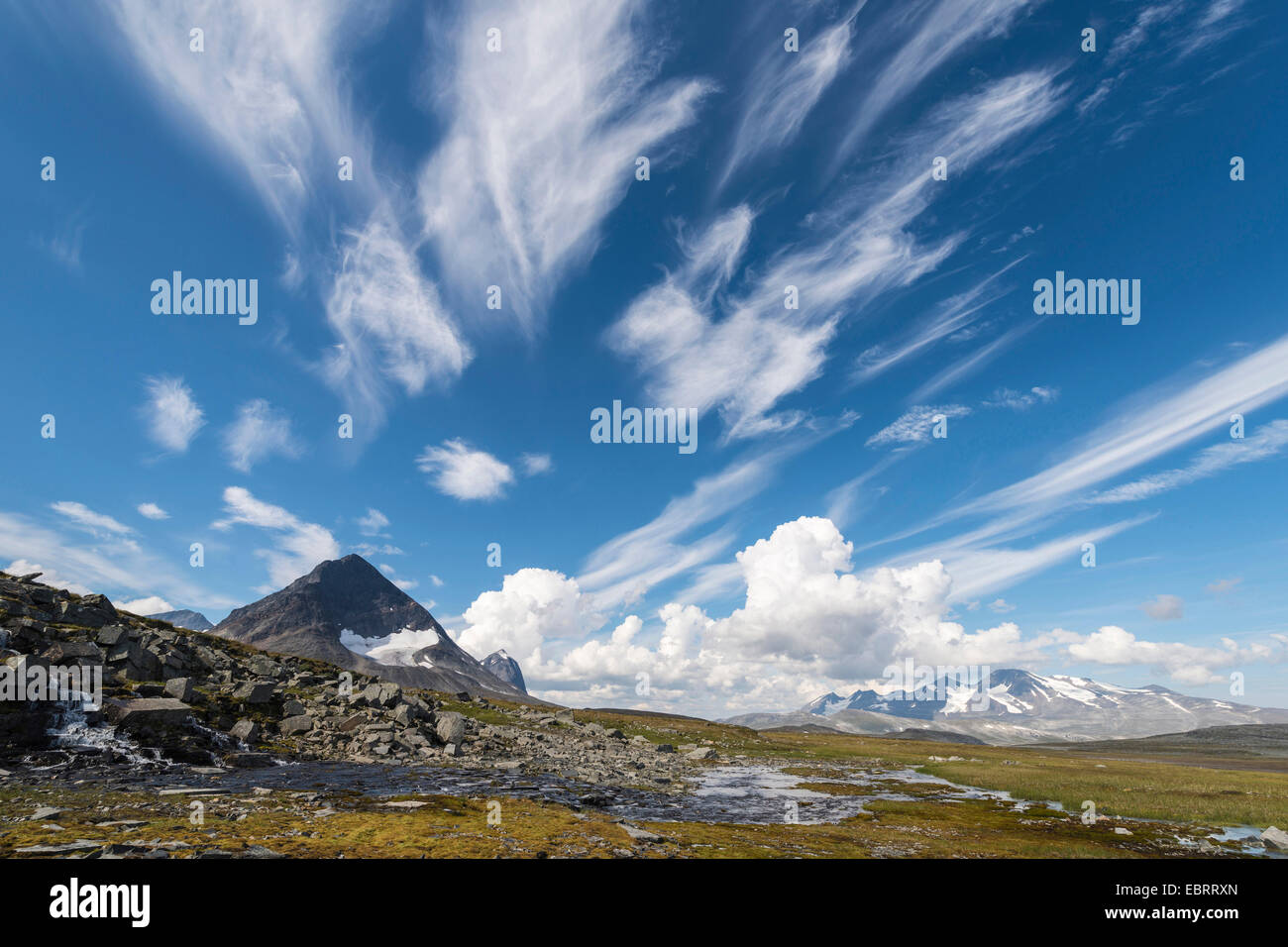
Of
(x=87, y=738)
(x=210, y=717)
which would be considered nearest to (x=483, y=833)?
(x=87, y=738)

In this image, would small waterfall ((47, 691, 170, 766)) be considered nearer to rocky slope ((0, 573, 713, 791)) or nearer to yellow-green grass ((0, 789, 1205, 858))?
rocky slope ((0, 573, 713, 791))

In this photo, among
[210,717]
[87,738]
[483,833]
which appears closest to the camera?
[483,833]

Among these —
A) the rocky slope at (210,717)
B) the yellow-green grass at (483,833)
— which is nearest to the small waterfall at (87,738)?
the rocky slope at (210,717)

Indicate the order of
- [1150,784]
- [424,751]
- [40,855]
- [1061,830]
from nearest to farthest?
[40,855] < [1061,830] < [424,751] < [1150,784]

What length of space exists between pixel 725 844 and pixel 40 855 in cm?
2888

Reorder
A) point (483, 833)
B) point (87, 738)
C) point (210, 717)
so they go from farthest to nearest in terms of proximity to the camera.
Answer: point (210, 717), point (87, 738), point (483, 833)

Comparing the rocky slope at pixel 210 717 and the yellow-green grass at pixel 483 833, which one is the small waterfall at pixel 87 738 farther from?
the yellow-green grass at pixel 483 833

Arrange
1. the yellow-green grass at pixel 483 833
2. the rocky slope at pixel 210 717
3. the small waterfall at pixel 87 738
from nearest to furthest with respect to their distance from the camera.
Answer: the yellow-green grass at pixel 483 833 < the small waterfall at pixel 87 738 < the rocky slope at pixel 210 717

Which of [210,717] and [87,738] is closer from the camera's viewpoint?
[87,738]

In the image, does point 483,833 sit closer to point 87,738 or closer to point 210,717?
point 87,738

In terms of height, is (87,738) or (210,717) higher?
(87,738)
